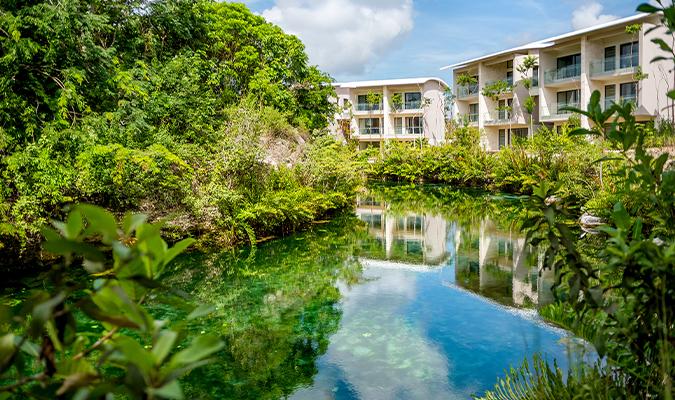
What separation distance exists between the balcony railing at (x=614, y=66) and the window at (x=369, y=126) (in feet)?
67.8

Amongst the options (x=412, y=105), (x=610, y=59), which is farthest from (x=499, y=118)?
(x=412, y=105)

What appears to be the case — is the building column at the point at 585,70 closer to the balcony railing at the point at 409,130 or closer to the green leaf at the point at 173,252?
the balcony railing at the point at 409,130

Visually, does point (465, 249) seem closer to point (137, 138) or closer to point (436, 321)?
point (436, 321)

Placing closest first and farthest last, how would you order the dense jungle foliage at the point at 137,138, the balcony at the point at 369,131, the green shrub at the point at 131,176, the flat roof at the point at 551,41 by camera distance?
the dense jungle foliage at the point at 137,138 → the green shrub at the point at 131,176 → the flat roof at the point at 551,41 → the balcony at the point at 369,131

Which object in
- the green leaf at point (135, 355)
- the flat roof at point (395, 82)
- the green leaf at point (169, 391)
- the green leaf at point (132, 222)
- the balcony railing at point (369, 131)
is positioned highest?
the flat roof at point (395, 82)

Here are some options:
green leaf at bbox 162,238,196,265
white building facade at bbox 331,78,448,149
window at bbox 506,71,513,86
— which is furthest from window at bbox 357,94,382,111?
green leaf at bbox 162,238,196,265

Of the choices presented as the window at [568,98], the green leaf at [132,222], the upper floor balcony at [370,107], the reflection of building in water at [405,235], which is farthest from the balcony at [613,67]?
the green leaf at [132,222]

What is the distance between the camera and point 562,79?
29.0 metres

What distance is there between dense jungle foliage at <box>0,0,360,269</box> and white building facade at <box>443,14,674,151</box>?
40.1ft

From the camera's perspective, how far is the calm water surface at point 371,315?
5.90 m

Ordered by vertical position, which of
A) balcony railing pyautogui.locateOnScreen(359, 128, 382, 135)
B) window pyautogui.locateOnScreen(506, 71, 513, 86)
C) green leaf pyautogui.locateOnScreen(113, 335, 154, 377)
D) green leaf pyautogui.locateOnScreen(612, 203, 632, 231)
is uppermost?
window pyautogui.locateOnScreen(506, 71, 513, 86)

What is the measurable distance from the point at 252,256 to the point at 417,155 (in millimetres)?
22760

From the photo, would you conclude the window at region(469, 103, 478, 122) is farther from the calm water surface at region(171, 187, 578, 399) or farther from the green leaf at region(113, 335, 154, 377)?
the green leaf at region(113, 335, 154, 377)

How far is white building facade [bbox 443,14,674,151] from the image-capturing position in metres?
25.0
